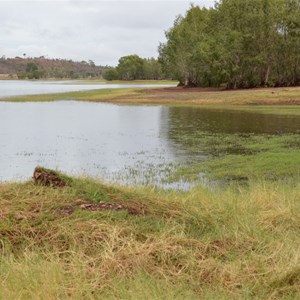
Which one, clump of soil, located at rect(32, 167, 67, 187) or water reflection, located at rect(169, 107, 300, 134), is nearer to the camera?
clump of soil, located at rect(32, 167, 67, 187)

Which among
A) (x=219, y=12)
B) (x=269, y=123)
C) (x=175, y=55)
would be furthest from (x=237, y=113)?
(x=175, y=55)

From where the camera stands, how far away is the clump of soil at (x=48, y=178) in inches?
319

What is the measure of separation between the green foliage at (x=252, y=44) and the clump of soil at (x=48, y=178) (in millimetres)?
56572

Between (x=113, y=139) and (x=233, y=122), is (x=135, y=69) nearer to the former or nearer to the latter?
(x=233, y=122)

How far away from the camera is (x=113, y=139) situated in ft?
82.9

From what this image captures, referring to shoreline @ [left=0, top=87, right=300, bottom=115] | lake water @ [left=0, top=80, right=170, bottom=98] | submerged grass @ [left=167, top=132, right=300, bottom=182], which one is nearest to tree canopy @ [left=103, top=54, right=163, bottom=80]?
lake water @ [left=0, top=80, right=170, bottom=98]

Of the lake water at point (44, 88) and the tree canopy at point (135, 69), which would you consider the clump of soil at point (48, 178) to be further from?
the tree canopy at point (135, 69)

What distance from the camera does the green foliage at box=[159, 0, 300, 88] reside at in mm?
62438

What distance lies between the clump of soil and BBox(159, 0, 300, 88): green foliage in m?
56.6

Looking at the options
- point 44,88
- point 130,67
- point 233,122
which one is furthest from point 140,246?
point 130,67

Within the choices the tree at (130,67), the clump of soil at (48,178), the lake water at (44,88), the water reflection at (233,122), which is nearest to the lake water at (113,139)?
the water reflection at (233,122)

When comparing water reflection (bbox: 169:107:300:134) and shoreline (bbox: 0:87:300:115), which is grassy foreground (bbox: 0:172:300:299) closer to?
water reflection (bbox: 169:107:300:134)

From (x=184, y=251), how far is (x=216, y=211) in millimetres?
2382

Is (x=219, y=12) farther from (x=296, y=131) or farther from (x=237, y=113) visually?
(x=296, y=131)
